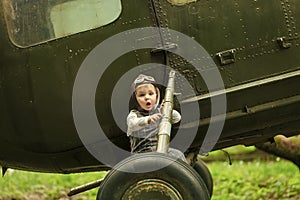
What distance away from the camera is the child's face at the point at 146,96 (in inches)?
198

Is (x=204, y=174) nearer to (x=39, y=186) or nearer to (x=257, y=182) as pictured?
(x=257, y=182)

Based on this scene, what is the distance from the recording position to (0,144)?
574cm

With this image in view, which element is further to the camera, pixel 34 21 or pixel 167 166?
pixel 34 21

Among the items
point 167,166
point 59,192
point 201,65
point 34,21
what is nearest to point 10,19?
point 34,21

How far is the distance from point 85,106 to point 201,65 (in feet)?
3.03

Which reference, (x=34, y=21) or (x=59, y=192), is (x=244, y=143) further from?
(x=59, y=192)

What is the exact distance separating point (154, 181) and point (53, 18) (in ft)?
5.22

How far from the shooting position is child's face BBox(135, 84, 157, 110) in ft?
16.5

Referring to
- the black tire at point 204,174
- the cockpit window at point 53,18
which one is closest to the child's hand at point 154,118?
the cockpit window at point 53,18

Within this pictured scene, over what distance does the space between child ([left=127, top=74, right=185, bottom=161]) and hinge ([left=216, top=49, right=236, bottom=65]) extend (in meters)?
0.56

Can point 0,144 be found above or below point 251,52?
below

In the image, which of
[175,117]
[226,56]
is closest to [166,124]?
[175,117]

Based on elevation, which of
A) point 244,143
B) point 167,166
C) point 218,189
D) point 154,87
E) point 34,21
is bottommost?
point 218,189

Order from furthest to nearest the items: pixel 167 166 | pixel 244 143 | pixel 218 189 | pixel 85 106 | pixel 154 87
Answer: pixel 218 189
pixel 244 143
pixel 85 106
pixel 154 87
pixel 167 166
